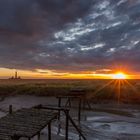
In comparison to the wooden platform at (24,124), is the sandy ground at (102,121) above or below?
below

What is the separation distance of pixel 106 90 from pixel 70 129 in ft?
55.1

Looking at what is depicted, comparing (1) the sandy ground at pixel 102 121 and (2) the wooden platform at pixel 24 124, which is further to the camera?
(1) the sandy ground at pixel 102 121

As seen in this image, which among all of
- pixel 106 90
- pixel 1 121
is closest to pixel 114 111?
pixel 106 90

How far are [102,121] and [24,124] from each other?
45.8ft

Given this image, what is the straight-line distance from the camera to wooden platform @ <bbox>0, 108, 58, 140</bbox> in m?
10.0

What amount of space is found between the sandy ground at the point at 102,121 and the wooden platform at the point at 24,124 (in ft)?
19.4

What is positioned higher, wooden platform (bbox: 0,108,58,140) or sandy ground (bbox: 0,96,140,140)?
wooden platform (bbox: 0,108,58,140)

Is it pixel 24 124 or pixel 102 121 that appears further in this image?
pixel 102 121

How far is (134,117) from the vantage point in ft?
86.2

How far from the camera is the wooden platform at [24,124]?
1003cm

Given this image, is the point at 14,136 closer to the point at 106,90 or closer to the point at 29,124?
the point at 29,124

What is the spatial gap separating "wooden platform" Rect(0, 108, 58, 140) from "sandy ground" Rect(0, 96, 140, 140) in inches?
233

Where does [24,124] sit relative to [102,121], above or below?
above

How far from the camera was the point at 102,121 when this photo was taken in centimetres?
2403
